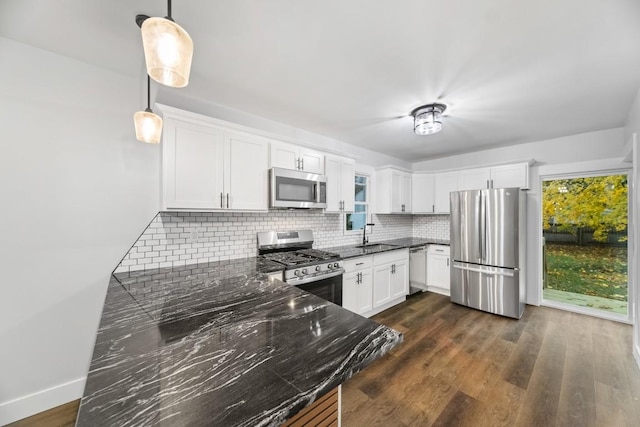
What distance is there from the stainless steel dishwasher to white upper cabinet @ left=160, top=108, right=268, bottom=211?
2830 mm

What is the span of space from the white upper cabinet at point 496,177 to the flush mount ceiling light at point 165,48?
4.43m

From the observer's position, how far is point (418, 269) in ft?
14.0

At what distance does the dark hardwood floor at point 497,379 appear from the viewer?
1.75m

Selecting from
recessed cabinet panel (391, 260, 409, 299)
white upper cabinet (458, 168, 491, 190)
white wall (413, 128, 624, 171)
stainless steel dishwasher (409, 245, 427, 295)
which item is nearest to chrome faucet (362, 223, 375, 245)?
recessed cabinet panel (391, 260, 409, 299)

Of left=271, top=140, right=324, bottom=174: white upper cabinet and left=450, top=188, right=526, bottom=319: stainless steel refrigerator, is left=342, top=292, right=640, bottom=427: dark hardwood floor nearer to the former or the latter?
left=450, top=188, right=526, bottom=319: stainless steel refrigerator

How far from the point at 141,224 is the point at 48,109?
108 centimetres

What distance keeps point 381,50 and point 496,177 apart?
10.7 ft

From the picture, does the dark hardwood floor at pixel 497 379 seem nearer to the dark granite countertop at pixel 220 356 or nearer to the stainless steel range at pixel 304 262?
the stainless steel range at pixel 304 262

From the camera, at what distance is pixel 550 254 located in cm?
389

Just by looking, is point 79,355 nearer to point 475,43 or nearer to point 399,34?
point 399,34

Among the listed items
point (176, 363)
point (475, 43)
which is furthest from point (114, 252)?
point (475, 43)

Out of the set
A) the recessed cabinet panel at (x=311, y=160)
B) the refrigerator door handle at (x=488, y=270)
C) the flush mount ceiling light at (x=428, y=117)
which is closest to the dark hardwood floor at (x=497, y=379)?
the refrigerator door handle at (x=488, y=270)

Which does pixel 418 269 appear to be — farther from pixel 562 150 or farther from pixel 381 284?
pixel 562 150

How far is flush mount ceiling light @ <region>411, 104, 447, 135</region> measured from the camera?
257 cm
